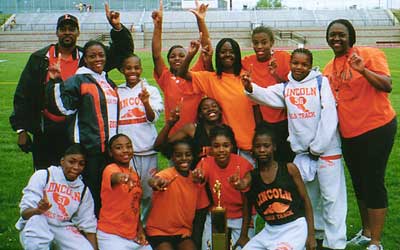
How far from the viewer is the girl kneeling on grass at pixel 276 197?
200 inches

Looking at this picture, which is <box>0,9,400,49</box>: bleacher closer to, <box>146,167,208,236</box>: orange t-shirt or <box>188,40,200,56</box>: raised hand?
<box>188,40,200,56</box>: raised hand

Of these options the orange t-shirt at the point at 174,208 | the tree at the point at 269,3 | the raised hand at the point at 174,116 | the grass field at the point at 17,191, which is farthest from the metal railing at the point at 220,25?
the tree at the point at 269,3

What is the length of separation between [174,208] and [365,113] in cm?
187

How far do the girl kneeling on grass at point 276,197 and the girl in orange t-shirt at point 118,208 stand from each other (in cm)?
92

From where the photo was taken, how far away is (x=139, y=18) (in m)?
64.1

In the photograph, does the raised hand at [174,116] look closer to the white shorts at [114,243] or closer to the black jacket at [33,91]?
the black jacket at [33,91]

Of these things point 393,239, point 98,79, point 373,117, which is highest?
point 98,79

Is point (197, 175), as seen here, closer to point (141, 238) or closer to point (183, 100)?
Answer: point (141, 238)

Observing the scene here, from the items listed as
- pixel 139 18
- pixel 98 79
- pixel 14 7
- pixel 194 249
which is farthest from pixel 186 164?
pixel 14 7

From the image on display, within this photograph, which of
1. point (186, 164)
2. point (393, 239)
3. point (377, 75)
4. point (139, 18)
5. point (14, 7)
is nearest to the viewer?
point (377, 75)

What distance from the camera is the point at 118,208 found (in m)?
5.20

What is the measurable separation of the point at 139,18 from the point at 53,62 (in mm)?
59784

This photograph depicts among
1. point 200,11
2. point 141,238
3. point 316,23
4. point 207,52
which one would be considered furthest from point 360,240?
point 316,23

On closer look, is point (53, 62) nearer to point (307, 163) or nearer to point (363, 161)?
point (307, 163)
